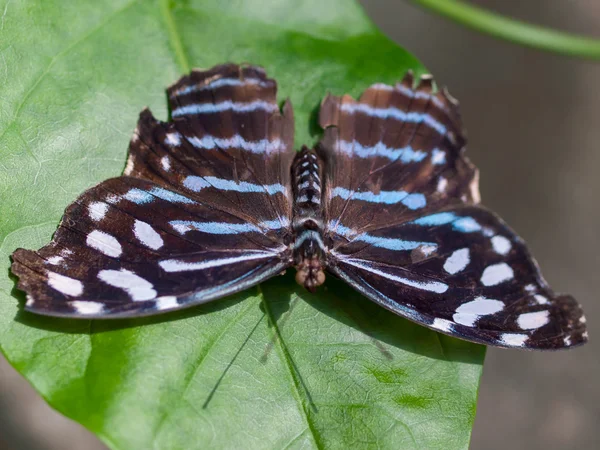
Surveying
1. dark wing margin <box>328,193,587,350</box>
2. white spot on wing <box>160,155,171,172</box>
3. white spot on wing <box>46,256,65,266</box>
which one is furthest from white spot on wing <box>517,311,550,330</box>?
white spot on wing <box>46,256,65,266</box>

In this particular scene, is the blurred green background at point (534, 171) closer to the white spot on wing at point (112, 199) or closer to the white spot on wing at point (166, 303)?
the white spot on wing at point (112, 199)

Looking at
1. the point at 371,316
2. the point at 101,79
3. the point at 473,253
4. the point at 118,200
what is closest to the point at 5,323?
the point at 118,200

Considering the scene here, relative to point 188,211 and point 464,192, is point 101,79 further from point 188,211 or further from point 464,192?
point 464,192

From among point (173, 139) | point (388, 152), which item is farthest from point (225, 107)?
point (388, 152)

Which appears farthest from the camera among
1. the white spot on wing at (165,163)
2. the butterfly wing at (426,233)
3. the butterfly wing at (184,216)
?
the white spot on wing at (165,163)

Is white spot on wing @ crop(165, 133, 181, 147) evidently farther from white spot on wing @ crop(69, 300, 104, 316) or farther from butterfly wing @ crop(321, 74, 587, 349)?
white spot on wing @ crop(69, 300, 104, 316)

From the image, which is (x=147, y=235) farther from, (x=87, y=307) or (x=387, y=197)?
(x=387, y=197)

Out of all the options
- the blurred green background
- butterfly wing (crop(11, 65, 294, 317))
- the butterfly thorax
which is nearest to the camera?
butterfly wing (crop(11, 65, 294, 317))

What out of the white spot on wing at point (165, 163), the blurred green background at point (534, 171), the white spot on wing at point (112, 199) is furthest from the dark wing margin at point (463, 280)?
the blurred green background at point (534, 171)
